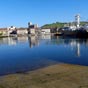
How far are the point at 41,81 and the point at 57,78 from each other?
1161 mm

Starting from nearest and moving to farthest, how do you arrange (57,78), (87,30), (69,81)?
(69,81) < (57,78) < (87,30)

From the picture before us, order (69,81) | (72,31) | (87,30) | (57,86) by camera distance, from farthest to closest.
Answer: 1. (72,31)
2. (87,30)
3. (69,81)
4. (57,86)

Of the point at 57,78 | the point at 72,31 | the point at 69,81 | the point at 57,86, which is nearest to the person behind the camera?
the point at 57,86

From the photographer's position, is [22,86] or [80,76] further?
[80,76]

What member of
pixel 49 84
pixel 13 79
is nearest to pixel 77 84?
pixel 49 84

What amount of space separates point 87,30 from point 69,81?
349 ft

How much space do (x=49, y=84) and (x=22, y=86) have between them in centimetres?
150

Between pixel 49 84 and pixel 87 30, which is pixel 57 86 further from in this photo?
pixel 87 30

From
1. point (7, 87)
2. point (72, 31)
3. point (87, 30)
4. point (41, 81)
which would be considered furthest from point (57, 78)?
point (72, 31)

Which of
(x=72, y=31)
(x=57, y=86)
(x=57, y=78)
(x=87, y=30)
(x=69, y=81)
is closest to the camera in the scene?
(x=57, y=86)

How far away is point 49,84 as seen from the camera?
14.1 m

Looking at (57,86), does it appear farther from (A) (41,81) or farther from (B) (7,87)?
(B) (7,87)

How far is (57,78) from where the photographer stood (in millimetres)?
15617

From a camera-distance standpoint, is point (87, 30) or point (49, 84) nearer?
point (49, 84)
